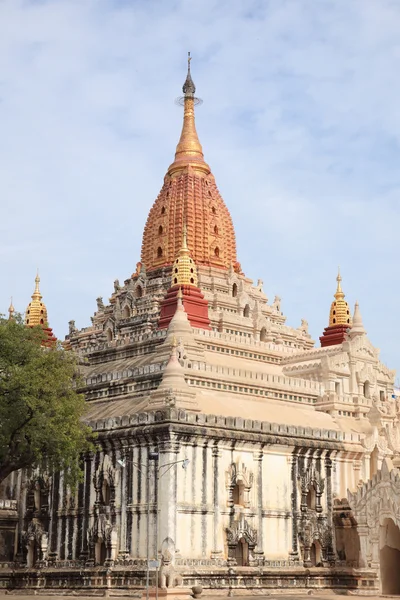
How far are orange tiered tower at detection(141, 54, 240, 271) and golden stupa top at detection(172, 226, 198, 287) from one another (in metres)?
5.01

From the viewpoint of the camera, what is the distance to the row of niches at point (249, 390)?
58.2 metres

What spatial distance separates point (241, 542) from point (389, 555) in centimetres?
908

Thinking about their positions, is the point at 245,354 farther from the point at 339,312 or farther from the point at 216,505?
the point at 216,505

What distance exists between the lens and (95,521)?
52125mm

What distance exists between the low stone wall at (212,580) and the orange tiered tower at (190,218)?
28.9 metres

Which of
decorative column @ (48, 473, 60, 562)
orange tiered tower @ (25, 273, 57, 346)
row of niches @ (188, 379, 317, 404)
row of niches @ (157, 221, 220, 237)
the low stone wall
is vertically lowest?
the low stone wall

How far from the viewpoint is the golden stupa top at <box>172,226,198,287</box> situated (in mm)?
69188

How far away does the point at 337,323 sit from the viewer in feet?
256

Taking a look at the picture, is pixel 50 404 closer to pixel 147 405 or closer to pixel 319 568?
pixel 147 405

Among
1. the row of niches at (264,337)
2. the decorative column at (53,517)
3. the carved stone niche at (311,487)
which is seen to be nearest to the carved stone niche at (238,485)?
the carved stone niche at (311,487)

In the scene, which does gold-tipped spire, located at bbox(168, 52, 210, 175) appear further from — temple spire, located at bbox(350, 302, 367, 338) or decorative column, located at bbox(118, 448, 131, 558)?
decorative column, located at bbox(118, 448, 131, 558)

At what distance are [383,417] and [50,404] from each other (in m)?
25.4

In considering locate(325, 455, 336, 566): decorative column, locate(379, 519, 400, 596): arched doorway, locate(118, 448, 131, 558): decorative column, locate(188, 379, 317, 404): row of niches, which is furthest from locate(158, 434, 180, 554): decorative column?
locate(379, 519, 400, 596): arched doorway

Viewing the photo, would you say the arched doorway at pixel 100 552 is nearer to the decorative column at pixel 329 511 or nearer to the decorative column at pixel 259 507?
the decorative column at pixel 259 507
